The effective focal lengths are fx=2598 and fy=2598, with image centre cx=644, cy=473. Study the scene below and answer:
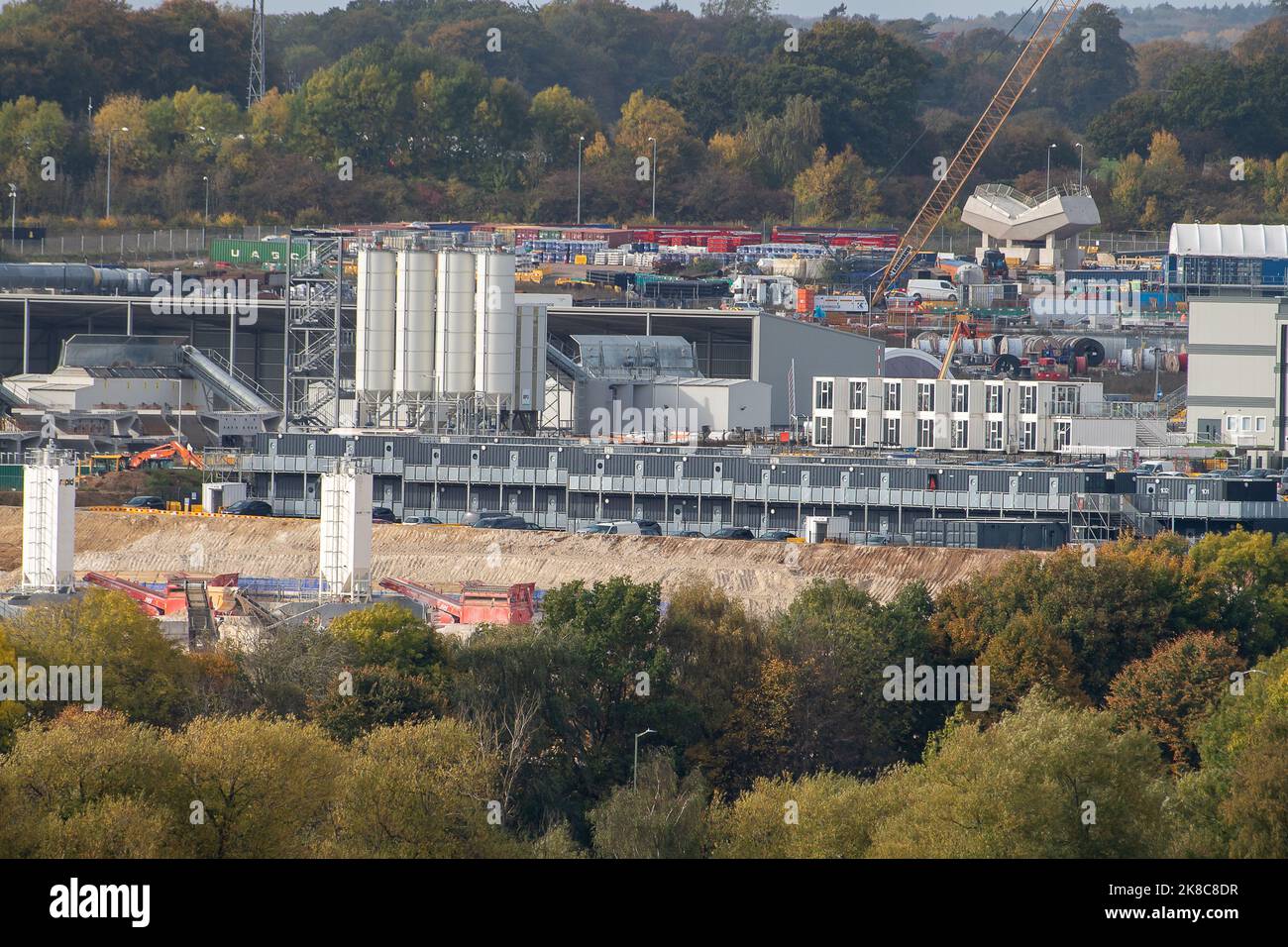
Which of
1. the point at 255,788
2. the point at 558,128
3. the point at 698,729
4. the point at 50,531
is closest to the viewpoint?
the point at 255,788

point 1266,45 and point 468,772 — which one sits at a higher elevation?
point 1266,45

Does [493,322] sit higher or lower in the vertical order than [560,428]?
higher

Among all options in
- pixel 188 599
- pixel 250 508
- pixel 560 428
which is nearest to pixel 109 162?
pixel 560 428

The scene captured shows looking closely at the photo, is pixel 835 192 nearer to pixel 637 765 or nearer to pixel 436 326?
pixel 436 326

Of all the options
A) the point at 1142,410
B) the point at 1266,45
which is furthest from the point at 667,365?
the point at 1266,45

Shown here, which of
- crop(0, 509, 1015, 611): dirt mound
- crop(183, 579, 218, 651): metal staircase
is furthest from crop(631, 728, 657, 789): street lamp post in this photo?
crop(0, 509, 1015, 611): dirt mound

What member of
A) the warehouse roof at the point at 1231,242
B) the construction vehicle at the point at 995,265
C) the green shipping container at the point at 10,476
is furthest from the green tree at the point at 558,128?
the green shipping container at the point at 10,476

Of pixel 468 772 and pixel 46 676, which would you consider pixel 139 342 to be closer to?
pixel 46 676
